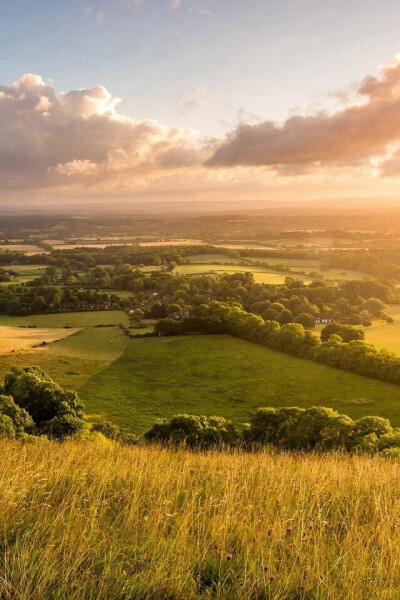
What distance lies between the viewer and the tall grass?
14.5ft

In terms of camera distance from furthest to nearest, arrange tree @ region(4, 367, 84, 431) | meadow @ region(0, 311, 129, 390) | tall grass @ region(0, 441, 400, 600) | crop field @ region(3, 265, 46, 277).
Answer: crop field @ region(3, 265, 46, 277) < meadow @ region(0, 311, 129, 390) < tree @ region(4, 367, 84, 431) < tall grass @ region(0, 441, 400, 600)

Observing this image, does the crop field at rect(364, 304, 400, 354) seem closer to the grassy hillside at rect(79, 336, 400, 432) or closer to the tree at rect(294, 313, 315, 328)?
the tree at rect(294, 313, 315, 328)

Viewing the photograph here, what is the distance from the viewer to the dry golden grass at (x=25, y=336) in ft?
228

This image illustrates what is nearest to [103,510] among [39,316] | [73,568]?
[73,568]

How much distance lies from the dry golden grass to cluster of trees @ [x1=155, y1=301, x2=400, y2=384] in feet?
62.2

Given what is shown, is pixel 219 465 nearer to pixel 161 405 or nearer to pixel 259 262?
pixel 161 405

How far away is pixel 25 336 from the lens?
76562mm

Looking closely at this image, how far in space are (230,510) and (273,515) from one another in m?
0.69

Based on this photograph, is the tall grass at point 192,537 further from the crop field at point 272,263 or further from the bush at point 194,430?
the crop field at point 272,263

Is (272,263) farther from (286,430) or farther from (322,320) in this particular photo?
(286,430)

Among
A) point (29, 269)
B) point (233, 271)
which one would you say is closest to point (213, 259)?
point (233, 271)

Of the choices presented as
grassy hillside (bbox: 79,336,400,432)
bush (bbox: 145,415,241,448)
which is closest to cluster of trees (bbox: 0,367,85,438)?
bush (bbox: 145,415,241,448)

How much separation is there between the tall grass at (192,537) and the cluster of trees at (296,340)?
52022 mm

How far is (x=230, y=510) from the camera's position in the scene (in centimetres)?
609
